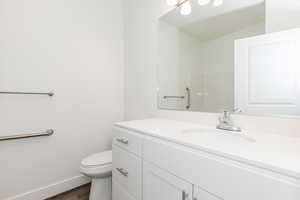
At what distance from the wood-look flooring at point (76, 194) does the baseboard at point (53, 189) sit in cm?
4

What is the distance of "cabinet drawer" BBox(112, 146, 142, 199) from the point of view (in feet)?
3.24

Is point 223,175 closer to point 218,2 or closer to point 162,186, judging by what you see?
point 162,186

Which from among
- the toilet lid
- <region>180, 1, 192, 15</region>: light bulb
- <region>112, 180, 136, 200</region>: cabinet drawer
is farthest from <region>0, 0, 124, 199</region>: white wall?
<region>180, 1, 192, 15</region>: light bulb

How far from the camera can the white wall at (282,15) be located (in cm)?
85

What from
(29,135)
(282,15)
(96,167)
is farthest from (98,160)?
(282,15)

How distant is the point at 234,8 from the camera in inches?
43.6

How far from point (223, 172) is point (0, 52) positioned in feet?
5.76

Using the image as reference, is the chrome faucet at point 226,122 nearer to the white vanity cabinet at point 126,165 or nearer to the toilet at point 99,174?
the white vanity cabinet at point 126,165

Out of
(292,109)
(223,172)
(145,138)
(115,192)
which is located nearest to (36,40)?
(145,138)

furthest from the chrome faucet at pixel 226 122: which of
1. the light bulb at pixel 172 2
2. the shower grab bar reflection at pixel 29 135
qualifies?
the shower grab bar reflection at pixel 29 135

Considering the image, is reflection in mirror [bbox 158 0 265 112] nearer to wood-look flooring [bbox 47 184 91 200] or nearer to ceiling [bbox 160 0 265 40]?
ceiling [bbox 160 0 265 40]

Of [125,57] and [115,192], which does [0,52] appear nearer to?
[125,57]

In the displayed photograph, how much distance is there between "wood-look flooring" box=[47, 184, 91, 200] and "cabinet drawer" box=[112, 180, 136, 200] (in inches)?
20.4

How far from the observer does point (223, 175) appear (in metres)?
0.57
